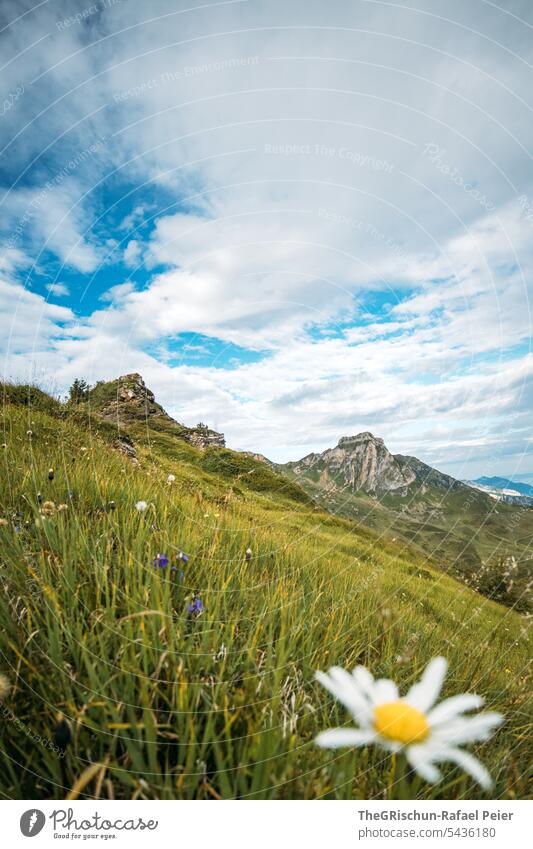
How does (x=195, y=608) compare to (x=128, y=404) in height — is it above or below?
below

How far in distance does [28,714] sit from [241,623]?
102 cm

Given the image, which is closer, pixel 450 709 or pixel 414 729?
pixel 414 729

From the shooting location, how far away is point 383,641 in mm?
2432

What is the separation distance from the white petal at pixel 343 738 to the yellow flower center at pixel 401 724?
0.17ft

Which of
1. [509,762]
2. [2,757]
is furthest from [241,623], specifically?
[509,762]

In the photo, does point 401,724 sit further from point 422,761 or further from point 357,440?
point 357,440

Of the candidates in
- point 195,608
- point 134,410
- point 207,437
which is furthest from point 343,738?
point 134,410

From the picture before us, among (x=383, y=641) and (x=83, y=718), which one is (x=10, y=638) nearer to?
(x=83, y=718)

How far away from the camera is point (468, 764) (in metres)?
1.45

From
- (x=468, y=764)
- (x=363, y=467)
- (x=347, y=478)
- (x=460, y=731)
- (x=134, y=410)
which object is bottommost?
(x=468, y=764)

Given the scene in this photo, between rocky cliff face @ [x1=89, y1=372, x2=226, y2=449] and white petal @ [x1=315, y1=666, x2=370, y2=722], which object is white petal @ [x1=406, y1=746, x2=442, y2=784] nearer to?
white petal @ [x1=315, y1=666, x2=370, y2=722]

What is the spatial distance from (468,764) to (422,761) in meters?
0.21

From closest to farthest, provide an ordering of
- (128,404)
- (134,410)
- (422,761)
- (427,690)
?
(422,761), (427,690), (128,404), (134,410)
